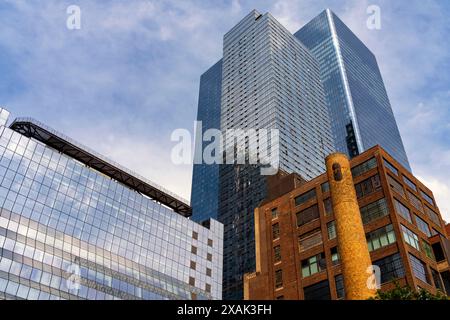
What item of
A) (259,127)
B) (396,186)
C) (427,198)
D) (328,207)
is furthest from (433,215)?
(259,127)

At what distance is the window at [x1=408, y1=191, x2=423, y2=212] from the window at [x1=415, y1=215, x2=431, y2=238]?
1.86 meters

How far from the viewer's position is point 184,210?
10619 centimetres

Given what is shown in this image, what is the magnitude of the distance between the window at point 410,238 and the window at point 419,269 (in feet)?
5.60

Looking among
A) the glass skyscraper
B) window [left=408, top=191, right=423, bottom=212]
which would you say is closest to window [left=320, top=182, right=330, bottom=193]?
window [left=408, top=191, right=423, bottom=212]

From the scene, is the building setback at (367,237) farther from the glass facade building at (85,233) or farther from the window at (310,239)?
the glass facade building at (85,233)

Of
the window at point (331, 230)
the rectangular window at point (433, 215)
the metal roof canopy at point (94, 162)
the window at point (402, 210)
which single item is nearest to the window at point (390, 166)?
the window at point (402, 210)

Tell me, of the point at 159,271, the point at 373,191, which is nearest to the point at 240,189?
the point at 159,271

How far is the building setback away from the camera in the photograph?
4847 cm

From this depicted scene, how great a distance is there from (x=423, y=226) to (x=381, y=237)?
26.6ft

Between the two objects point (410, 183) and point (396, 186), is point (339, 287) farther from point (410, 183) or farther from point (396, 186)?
point (410, 183)

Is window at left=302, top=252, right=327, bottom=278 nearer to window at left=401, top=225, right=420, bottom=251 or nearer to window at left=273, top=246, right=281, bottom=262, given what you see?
window at left=273, top=246, right=281, bottom=262

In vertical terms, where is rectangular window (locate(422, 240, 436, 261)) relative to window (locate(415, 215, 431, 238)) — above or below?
below

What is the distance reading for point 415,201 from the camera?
56.9 m
